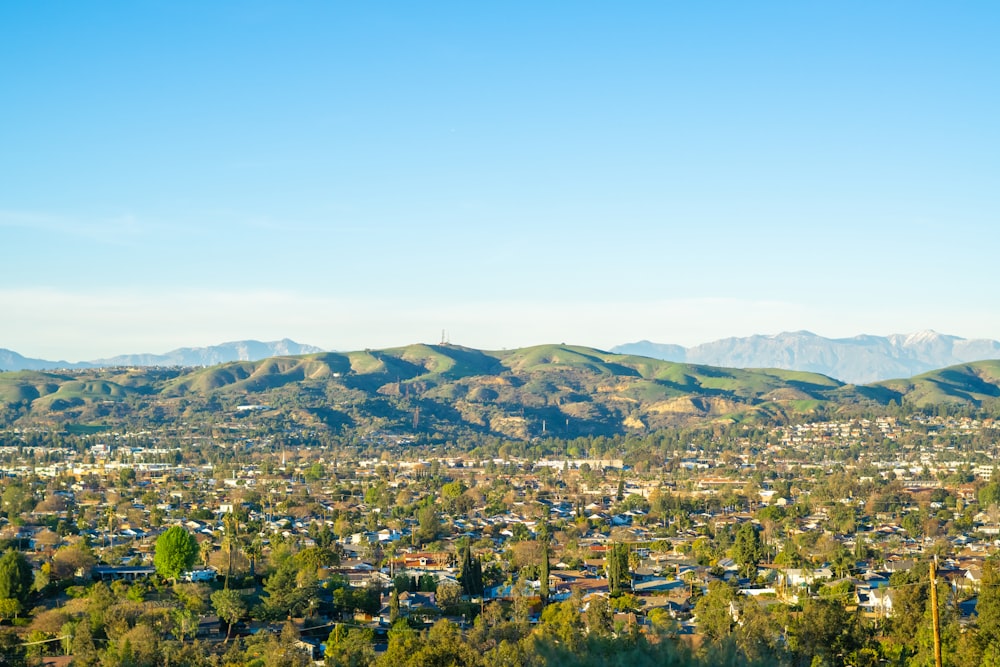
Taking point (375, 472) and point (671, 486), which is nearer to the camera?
point (671, 486)

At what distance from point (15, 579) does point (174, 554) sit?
6051 millimetres

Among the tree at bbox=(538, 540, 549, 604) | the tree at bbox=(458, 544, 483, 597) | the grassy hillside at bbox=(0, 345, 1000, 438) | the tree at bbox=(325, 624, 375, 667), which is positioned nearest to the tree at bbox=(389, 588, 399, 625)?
the tree at bbox=(458, 544, 483, 597)

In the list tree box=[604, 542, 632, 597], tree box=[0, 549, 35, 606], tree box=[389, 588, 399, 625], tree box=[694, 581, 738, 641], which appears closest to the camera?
tree box=[694, 581, 738, 641]

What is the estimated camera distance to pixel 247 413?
16412 centimetres

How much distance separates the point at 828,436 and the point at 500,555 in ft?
309

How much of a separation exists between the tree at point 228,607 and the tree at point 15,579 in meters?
7.20

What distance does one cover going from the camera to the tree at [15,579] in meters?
39.1

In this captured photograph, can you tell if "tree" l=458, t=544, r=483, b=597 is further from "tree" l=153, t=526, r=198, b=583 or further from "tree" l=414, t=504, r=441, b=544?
"tree" l=414, t=504, r=441, b=544

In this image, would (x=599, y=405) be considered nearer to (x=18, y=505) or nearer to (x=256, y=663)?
(x=18, y=505)

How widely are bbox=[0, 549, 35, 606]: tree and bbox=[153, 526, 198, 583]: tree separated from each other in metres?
5.12

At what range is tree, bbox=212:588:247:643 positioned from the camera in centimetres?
3738

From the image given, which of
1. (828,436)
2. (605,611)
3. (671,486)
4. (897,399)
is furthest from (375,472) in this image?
(897,399)

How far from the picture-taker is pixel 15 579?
1554 inches

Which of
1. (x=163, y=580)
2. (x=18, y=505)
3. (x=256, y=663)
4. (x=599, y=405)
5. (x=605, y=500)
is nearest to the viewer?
(x=256, y=663)
